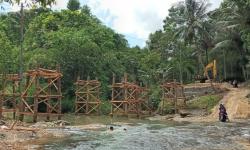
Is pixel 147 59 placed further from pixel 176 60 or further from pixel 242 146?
pixel 242 146

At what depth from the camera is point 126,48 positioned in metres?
74.9

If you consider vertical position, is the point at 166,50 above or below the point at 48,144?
above

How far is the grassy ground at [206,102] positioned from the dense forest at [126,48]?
667cm

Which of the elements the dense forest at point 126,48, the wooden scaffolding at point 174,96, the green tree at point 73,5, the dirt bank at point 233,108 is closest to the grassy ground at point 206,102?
the dirt bank at point 233,108

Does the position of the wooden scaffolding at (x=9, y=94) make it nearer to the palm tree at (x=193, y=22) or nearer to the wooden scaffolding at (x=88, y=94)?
the wooden scaffolding at (x=88, y=94)

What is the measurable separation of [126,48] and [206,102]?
109ft

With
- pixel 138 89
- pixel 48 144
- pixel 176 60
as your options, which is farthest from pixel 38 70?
pixel 176 60

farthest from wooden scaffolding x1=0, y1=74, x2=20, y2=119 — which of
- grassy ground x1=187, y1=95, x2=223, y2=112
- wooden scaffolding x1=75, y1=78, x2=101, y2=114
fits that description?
grassy ground x1=187, y1=95, x2=223, y2=112

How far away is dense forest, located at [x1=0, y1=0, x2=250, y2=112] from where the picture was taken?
50094mm

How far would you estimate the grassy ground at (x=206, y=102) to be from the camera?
43.0m

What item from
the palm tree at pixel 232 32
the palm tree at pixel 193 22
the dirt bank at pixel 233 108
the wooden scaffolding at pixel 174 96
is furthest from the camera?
the palm tree at pixel 193 22

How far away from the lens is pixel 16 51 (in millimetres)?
53594

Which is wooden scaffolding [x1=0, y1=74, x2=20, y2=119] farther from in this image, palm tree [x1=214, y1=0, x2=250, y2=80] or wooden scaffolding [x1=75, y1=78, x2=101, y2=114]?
palm tree [x1=214, y1=0, x2=250, y2=80]

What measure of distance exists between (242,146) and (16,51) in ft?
133
